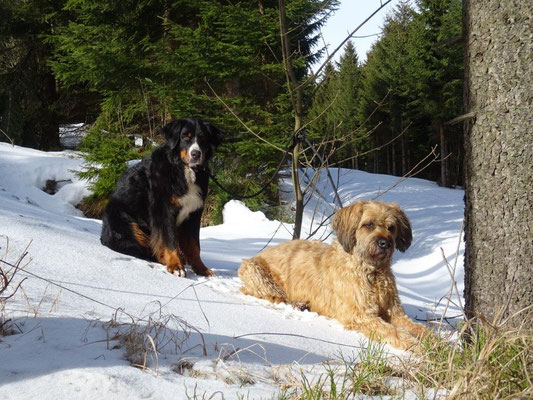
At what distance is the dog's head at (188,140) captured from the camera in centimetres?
523

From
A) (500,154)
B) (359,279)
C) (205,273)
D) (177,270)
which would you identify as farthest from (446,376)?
(205,273)

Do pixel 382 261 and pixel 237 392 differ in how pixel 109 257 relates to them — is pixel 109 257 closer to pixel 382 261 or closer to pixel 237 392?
pixel 382 261

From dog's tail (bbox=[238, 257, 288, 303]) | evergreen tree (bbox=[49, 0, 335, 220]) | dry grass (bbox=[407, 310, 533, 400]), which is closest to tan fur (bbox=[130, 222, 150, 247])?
dog's tail (bbox=[238, 257, 288, 303])

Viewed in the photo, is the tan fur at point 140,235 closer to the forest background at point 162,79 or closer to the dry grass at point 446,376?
the dry grass at point 446,376

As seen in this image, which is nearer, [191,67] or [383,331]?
[383,331]

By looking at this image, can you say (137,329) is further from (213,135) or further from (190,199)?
(213,135)

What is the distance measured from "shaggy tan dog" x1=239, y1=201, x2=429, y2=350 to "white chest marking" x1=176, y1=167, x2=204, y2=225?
92cm

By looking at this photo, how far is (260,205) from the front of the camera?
12164 mm

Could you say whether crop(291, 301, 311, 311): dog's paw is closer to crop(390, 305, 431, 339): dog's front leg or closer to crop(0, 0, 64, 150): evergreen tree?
crop(390, 305, 431, 339): dog's front leg

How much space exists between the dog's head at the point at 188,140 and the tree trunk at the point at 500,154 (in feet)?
9.03

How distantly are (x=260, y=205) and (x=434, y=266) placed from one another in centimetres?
407

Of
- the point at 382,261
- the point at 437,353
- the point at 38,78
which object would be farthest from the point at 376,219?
the point at 38,78

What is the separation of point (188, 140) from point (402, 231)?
2.30 metres

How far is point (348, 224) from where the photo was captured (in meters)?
4.44
